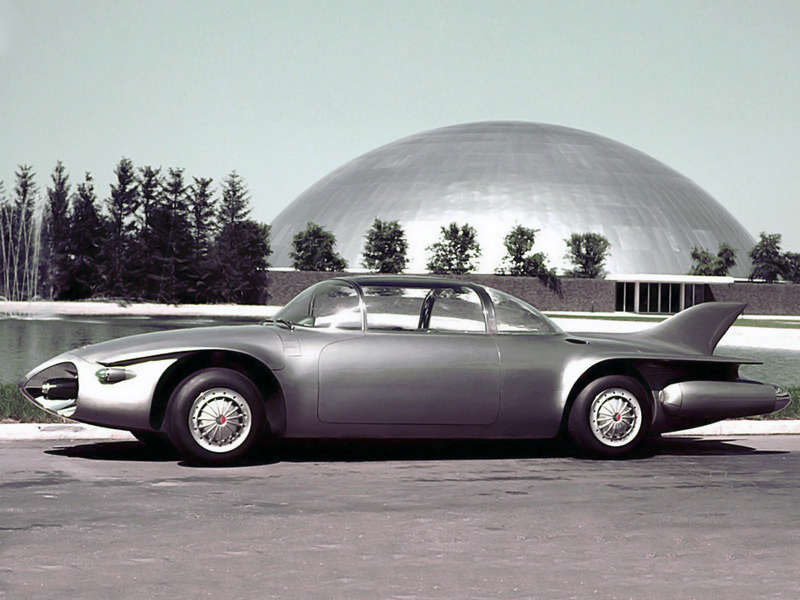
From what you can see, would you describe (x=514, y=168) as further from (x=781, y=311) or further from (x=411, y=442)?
(x=411, y=442)

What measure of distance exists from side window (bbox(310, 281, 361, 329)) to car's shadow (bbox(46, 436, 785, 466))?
1082 millimetres

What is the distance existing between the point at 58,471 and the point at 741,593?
5013 millimetres

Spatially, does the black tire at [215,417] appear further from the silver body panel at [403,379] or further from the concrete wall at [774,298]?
the concrete wall at [774,298]

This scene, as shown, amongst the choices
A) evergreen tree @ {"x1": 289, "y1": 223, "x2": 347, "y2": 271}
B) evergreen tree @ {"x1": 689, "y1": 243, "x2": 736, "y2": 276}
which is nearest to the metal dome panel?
evergreen tree @ {"x1": 689, "y1": 243, "x2": 736, "y2": 276}

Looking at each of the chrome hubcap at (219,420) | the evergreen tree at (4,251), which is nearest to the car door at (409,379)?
the chrome hubcap at (219,420)

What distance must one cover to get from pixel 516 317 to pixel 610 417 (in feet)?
3.60

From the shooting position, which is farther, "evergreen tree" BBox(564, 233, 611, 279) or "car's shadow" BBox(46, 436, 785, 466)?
"evergreen tree" BBox(564, 233, 611, 279)

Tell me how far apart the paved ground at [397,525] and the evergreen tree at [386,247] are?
55689 millimetres

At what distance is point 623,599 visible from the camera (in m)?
4.73

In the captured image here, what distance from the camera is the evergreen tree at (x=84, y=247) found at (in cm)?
5775

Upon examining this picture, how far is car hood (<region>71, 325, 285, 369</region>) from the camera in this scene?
829cm

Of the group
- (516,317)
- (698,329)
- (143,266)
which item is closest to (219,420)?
(516,317)

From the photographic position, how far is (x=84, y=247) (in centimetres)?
5831

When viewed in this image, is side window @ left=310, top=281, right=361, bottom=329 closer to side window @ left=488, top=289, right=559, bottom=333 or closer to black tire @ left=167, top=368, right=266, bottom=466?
black tire @ left=167, top=368, right=266, bottom=466
